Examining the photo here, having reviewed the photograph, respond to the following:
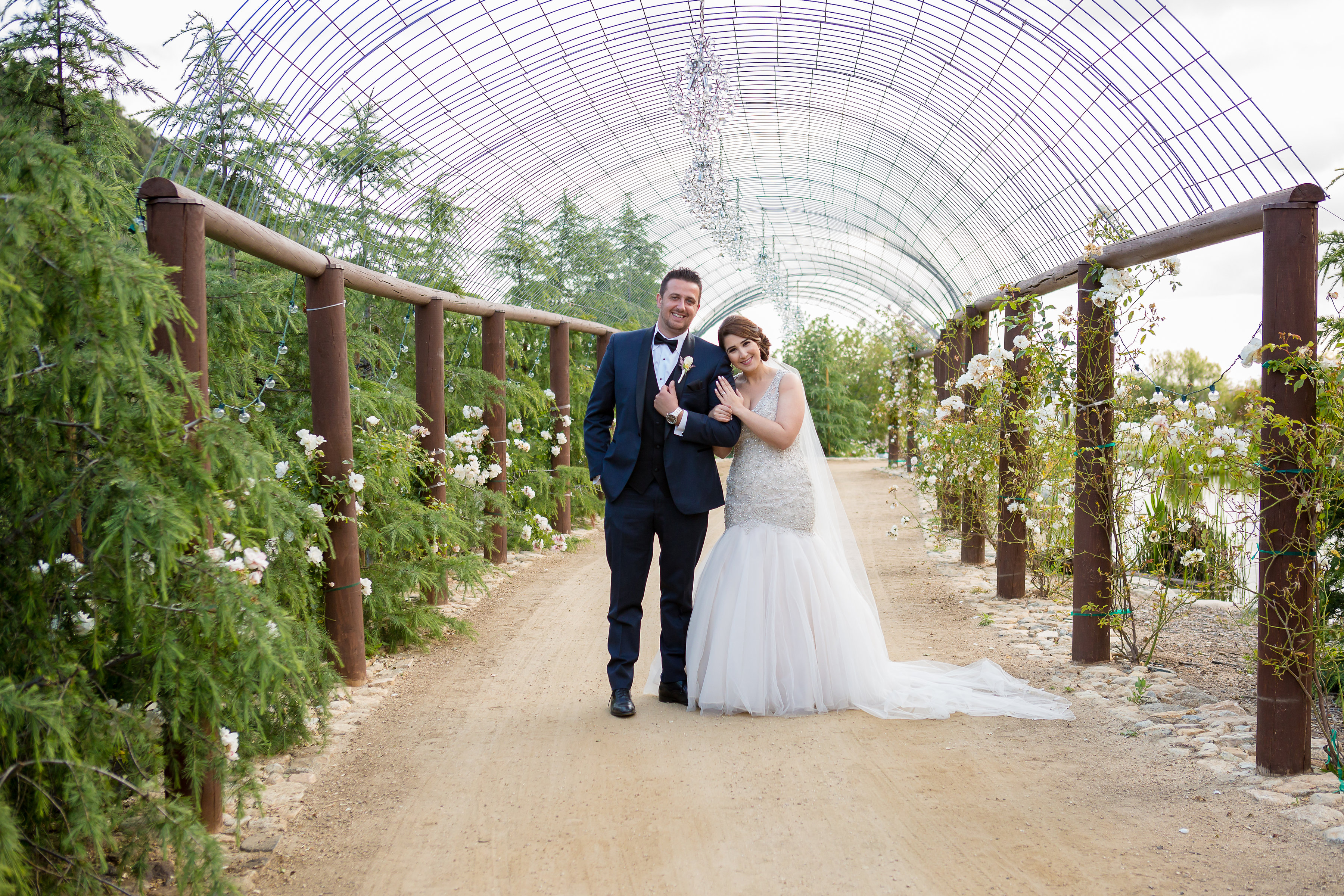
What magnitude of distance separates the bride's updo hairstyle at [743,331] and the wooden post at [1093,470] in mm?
1677

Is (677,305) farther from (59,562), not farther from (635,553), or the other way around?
(59,562)

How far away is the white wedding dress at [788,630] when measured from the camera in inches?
158

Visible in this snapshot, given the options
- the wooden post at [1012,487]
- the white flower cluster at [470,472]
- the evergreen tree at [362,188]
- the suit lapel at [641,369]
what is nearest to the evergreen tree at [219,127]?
the evergreen tree at [362,188]

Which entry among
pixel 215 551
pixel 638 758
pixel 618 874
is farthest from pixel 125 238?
pixel 638 758

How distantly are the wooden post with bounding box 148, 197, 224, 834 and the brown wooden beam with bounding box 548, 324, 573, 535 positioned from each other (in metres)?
7.18

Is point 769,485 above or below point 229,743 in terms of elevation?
above

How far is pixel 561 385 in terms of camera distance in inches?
407

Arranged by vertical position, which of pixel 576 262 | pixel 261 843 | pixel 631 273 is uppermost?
pixel 631 273

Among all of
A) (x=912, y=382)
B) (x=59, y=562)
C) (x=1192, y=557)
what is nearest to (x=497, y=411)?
(x=1192, y=557)

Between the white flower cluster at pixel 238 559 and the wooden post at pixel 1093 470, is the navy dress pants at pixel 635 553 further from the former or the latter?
the wooden post at pixel 1093 470

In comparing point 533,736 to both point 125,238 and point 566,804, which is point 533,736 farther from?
point 125,238

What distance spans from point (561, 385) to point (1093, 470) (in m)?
6.55

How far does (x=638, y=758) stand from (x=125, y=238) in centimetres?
238

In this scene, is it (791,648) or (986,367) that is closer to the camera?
(791,648)
